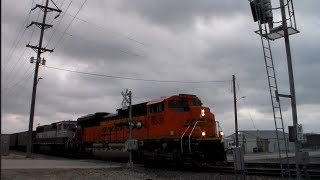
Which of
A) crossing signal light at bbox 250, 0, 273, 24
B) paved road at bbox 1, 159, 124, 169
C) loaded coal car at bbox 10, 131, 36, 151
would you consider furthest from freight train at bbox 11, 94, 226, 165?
loaded coal car at bbox 10, 131, 36, 151

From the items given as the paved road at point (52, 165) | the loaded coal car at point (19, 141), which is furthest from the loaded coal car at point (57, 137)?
the paved road at point (52, 165)

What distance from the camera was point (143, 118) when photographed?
23.6 metres

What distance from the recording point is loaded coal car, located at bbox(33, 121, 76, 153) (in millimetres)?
36175

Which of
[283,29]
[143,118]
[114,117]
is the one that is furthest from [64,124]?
[283,29]

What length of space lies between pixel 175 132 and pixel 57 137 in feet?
71.4

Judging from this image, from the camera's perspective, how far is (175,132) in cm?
2097

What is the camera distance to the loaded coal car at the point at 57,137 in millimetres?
36175

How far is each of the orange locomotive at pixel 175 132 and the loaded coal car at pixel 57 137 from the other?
11.9 meters

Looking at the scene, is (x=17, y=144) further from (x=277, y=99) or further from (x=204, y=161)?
(x=277, y=99)

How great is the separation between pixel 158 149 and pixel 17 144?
147 ft

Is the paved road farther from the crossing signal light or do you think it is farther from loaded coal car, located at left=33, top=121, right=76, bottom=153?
the crossing signal light

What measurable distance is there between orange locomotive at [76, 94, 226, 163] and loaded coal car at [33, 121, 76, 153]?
1194 centimetres

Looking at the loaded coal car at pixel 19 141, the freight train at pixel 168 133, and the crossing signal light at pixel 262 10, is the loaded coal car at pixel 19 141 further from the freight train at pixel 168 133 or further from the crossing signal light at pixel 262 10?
the crossing signal light at pixel 262 10

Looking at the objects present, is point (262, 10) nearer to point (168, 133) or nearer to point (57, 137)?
point (168, 133)
